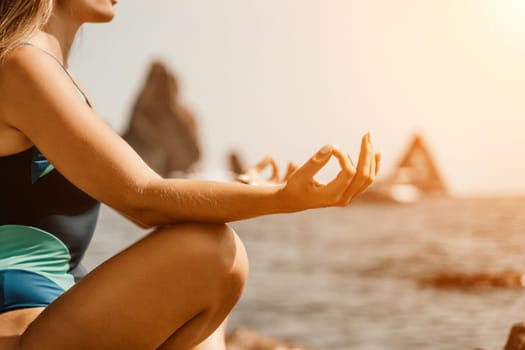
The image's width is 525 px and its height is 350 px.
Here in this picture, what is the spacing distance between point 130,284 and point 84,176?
230 mm

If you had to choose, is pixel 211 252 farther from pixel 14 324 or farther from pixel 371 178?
pixel 14 324

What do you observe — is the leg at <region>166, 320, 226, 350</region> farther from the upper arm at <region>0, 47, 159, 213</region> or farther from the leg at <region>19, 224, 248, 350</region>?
the upper arm at <region>0, 47, 159, 213</region>

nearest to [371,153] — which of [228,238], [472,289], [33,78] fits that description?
[228,238]

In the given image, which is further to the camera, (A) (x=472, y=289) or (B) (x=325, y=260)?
(B) (x=325, y=260)

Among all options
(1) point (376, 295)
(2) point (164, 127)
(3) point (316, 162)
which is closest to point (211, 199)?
(3) point (316, 162)

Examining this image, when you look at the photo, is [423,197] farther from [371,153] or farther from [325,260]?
[371,153]

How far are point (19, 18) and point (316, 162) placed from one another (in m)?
0.70

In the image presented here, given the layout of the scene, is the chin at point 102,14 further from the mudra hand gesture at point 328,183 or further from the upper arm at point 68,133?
the mudra hand gesture at point 328,183

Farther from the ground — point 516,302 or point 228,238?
point 228,238

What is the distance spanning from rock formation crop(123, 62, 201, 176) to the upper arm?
65719 millimetres

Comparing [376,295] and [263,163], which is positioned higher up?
[263,163]

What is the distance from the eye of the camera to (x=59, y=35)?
1.89 m

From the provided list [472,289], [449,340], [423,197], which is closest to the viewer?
[449,340]

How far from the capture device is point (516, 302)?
8062mm
